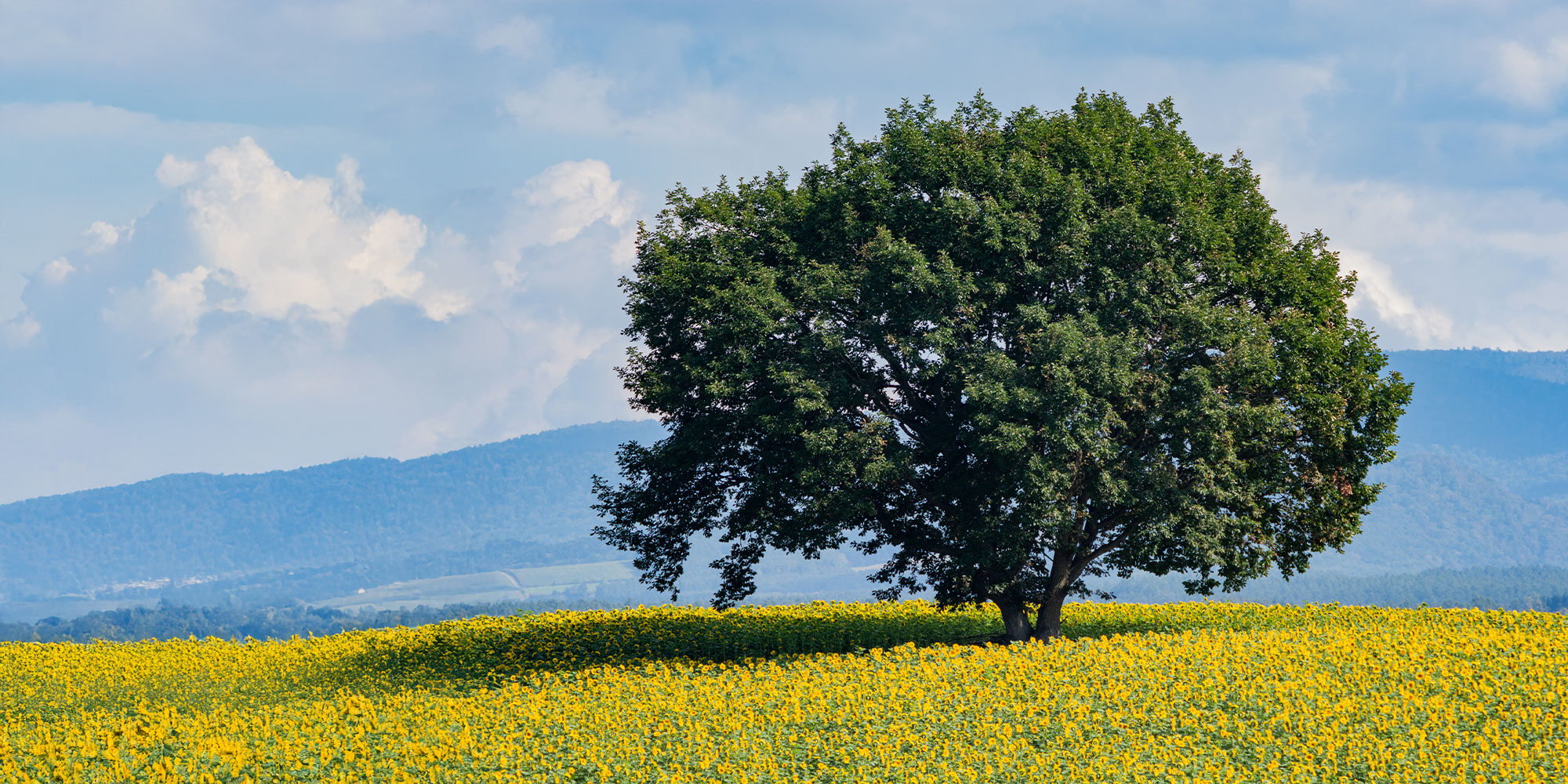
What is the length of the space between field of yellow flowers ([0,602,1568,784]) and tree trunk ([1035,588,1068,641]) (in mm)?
2267

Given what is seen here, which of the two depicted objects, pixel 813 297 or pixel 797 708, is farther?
pixel 813 297

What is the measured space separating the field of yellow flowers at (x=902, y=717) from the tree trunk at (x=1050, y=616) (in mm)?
2267

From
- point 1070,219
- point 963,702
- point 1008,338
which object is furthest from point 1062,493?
point 963,702

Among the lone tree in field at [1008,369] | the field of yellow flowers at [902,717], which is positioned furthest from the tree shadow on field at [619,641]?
the lone tree in field at [1008,369]

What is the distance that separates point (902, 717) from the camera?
18.2 meters

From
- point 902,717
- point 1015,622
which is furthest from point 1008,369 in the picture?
point 902,717

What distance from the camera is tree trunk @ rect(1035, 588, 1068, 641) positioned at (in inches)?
1106

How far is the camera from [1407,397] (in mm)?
28703

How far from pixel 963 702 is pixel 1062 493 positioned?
7.16 meters

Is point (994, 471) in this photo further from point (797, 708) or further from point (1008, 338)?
point (797, 708)

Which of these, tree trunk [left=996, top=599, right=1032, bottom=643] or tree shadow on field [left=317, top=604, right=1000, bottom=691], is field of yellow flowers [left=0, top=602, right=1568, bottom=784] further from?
tree trunk [left=996, top=599, right=1032, bottom=643]

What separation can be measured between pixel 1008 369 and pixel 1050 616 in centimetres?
650

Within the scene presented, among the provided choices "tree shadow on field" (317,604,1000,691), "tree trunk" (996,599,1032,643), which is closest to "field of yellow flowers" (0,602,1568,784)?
"tree shadow on field" (317,604,1000,691)

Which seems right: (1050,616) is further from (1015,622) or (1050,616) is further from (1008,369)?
(1008,369)
